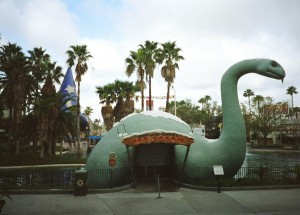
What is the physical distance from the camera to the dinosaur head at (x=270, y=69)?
1598 centimetres

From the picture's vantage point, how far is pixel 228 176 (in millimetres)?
16125

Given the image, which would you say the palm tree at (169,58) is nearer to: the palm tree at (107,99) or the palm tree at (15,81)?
the palm tree at (107,99)

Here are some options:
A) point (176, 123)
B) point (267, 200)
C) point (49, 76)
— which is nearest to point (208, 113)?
point (49, 76)

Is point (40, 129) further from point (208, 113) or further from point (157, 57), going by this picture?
point (208, 113)

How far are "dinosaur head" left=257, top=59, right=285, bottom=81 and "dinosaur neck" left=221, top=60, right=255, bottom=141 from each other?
17.7 inches

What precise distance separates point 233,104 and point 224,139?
204 centimetres

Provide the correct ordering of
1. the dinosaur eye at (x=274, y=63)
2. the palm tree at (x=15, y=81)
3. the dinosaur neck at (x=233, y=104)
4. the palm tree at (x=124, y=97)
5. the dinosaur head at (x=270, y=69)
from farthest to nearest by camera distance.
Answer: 1. the palm tree at (x=124, y=97)
2. the palm tree at (x=15, y=81)
3. the dinosaur eye at (x=274, y=63)
4. the dinosaur head at (x=270, y=69)
5. the dinosaur neck at (x=233, y=104)

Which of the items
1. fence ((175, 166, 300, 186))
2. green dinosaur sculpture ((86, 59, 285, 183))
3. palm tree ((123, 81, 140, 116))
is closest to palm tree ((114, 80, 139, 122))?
palm tree ((123, 81, 140, 116))

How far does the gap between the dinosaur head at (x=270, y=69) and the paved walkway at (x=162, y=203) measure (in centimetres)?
613

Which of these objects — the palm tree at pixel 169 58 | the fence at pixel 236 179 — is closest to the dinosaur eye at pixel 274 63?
the fence at pixel 236 179

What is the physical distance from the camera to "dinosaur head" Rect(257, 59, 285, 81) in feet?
52.4

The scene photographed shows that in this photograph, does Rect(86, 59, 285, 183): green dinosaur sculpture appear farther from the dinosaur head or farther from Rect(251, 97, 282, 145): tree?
Rect(251, 97, 282, 145): tree

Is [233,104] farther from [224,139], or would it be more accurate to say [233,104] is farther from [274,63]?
[274,63]

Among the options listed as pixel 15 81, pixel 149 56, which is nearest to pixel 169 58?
pixel 149 56
